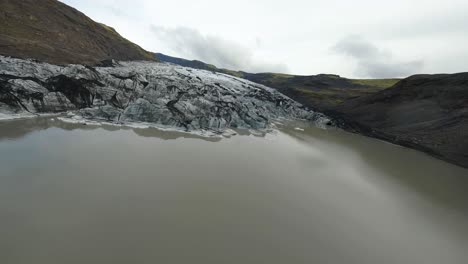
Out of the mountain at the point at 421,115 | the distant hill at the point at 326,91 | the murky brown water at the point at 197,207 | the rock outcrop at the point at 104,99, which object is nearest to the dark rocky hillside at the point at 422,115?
the mountain at the point at 421,115

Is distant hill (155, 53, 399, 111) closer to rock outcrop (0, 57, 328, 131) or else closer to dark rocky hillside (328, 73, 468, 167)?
dark rocky hillside (328, 73, 468, 167)

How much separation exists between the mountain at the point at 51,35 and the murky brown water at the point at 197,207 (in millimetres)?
31850

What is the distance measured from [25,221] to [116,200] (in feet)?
8.46

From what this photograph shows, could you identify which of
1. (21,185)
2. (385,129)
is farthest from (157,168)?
(385,129)

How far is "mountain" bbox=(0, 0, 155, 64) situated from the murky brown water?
31850 millimetres

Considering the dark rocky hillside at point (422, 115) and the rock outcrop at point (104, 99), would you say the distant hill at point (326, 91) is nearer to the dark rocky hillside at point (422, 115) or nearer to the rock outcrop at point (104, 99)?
the dark rocky hillside at point (422, 115)

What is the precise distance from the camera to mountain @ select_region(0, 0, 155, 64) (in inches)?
1582

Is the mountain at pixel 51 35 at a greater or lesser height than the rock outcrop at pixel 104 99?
greater

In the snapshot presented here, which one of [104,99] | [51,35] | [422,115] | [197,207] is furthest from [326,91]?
[197,207]

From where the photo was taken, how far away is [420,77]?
5344cm

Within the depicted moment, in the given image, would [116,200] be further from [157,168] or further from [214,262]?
[214,262]

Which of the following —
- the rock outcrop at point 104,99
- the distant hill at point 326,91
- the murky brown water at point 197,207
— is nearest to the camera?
the murky brown water at point 197,207

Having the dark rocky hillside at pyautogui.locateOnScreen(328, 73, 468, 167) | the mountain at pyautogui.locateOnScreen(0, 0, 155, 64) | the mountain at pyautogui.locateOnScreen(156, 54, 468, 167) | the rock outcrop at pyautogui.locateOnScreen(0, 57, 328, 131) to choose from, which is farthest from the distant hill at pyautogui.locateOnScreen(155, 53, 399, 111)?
the mountain at pyautogui.locateOnScreen(0, 0, 155, 64)

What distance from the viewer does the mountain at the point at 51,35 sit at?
40188 mm
